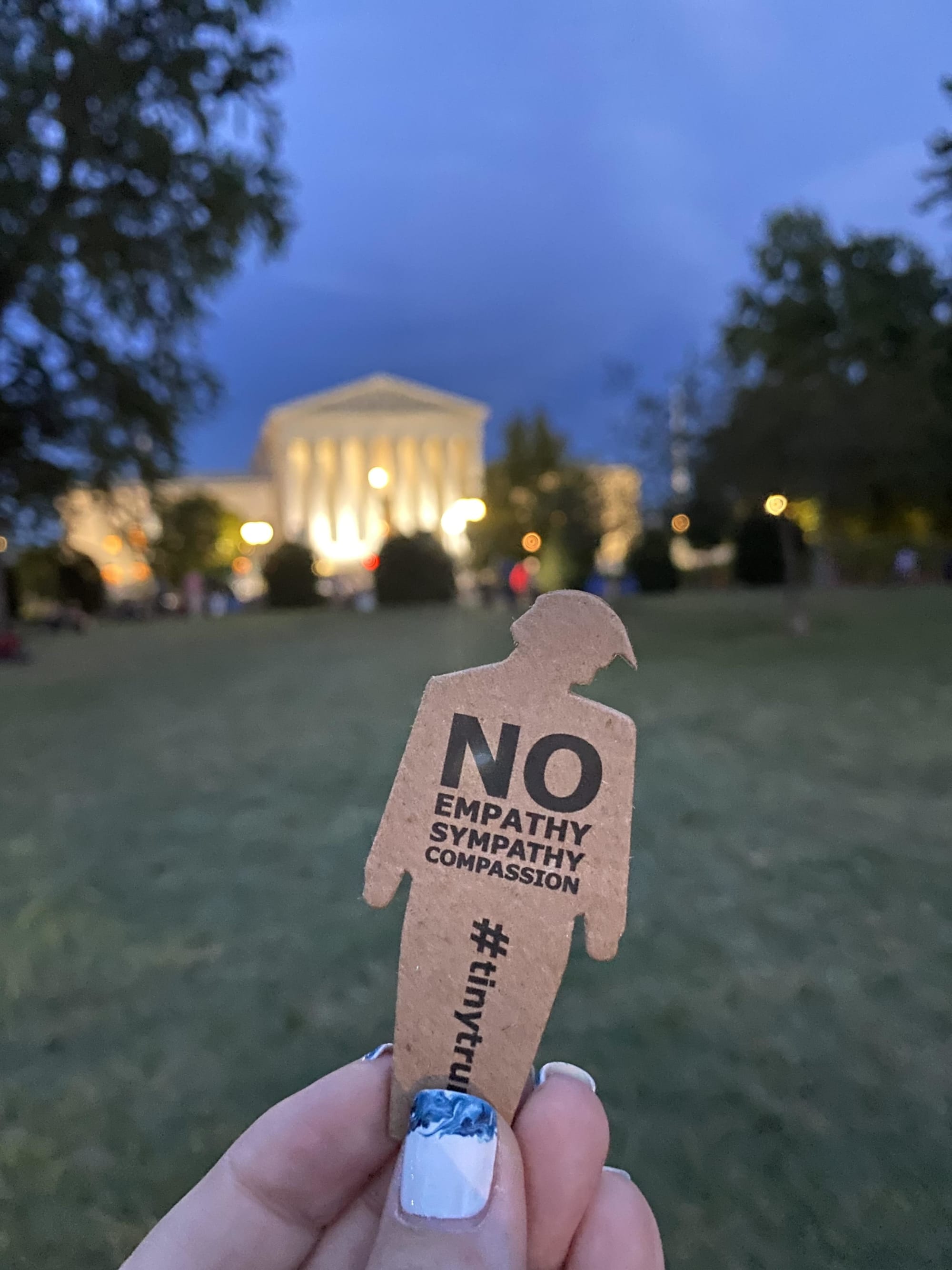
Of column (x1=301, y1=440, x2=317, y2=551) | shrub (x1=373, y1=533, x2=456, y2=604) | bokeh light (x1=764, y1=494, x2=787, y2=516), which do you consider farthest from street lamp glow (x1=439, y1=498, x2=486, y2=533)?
bokeh light (x1=764, y1=494, x2=787, y2=516)

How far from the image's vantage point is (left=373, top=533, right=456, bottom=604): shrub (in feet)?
109

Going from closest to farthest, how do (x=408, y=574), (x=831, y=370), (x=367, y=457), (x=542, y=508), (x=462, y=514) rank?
(x=831, y=370) → (x=408, y=574) → (x=462, y=514) → (x=542, y=508) → (x=367, y=457)

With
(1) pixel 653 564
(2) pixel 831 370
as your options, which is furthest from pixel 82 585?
(2) pixel 831 370

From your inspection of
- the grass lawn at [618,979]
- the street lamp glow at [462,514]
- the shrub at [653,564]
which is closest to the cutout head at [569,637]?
the grass lawn at [618,979]

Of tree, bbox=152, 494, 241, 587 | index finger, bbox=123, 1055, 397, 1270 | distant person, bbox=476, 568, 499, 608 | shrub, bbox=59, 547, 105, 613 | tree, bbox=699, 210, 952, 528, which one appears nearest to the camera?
index finger, bbox=123, 1055, 397, 1270

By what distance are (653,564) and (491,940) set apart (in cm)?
3611

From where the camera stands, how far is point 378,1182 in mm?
1205

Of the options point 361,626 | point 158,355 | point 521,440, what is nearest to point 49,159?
point 158,355

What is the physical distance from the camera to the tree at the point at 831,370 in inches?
394

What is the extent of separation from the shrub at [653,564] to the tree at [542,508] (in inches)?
Result: 82.6

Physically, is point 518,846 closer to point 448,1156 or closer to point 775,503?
point 448,1156

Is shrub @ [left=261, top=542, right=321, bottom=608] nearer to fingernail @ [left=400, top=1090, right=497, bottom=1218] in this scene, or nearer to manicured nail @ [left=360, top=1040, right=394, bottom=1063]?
manicured nail @ [left=360, top=1040, right=394, bottom=1063]

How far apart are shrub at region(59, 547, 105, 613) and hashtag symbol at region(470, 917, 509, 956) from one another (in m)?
34.6

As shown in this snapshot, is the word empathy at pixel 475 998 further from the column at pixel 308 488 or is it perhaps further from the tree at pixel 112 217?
the column at pixel 308 488
